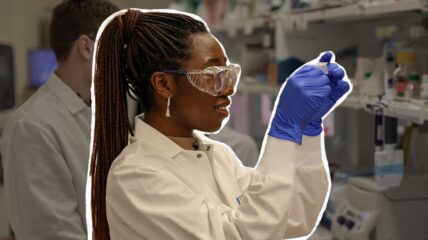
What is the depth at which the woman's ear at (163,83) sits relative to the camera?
1293mm

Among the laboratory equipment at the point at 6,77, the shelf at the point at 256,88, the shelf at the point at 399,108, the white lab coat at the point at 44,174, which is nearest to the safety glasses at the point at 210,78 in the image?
the shelf at the point at 399,108

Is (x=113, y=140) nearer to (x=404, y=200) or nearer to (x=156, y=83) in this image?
(x=156, y=83)

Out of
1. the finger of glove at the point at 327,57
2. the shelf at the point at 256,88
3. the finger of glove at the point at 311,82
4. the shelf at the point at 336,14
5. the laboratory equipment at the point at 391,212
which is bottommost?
the laboratory equipment at the point at 391,212

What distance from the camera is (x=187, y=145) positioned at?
1391 millimetres

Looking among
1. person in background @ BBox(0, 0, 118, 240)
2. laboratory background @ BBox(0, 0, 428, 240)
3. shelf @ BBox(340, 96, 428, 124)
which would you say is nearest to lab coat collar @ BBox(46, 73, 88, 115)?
person in background @ BBox(0, 0, 118, 240)

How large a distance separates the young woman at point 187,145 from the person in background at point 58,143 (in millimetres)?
523

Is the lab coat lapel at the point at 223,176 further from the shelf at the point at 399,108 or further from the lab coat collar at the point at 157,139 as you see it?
the shelf at the point at 399,108

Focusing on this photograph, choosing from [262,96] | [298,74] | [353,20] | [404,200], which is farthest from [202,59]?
[262,96]

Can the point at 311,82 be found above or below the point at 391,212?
above

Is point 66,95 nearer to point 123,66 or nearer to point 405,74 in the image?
point 123,66

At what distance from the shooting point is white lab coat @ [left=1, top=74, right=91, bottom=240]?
189cm

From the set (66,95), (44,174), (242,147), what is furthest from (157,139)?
(242,147)

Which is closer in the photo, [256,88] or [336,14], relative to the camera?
[336,14]

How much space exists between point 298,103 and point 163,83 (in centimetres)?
30
